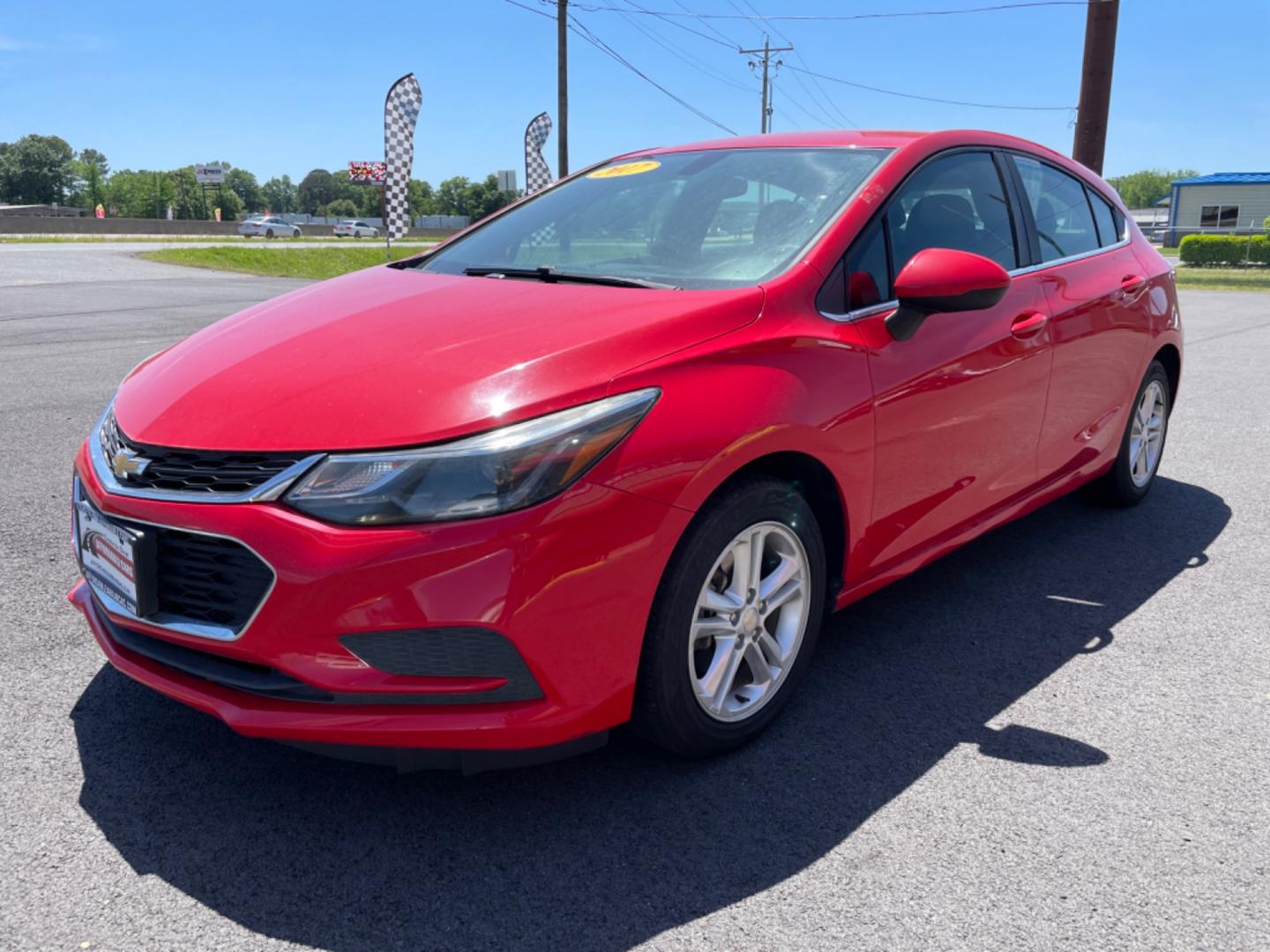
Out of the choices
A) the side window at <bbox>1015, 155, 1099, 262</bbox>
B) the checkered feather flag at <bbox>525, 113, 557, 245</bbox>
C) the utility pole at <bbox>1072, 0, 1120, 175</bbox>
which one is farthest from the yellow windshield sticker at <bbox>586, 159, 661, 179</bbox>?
the checkered feather flag at <bbox>525, 113, 557, 245</bbox>

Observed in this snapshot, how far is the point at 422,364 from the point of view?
2314 millimetres

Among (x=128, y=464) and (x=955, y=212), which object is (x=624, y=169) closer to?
(x=955, y=212)

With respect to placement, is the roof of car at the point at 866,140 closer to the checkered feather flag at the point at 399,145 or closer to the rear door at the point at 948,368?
the rear door at the point at 948,368

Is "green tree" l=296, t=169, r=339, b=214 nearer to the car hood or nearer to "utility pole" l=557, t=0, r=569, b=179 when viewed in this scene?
"utility pole" l=557, t=0, r=569, b=179

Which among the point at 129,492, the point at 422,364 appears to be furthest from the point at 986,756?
the point at 129,492

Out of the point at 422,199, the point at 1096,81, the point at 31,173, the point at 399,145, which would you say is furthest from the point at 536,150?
the point at 422,199

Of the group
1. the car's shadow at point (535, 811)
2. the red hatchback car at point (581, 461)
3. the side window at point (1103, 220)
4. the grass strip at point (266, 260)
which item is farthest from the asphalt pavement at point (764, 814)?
the grass strip at point (266, 260)

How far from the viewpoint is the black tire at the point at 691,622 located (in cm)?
231

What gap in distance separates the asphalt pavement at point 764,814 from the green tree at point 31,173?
12751 centimetres

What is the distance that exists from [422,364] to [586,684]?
0.79 meters

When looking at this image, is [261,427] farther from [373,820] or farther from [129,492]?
[373,820]

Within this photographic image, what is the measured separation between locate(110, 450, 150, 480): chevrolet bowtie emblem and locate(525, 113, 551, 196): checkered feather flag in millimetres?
28072

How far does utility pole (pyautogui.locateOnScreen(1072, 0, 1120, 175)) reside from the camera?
1299cm

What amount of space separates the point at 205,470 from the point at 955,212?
2.45 metres
